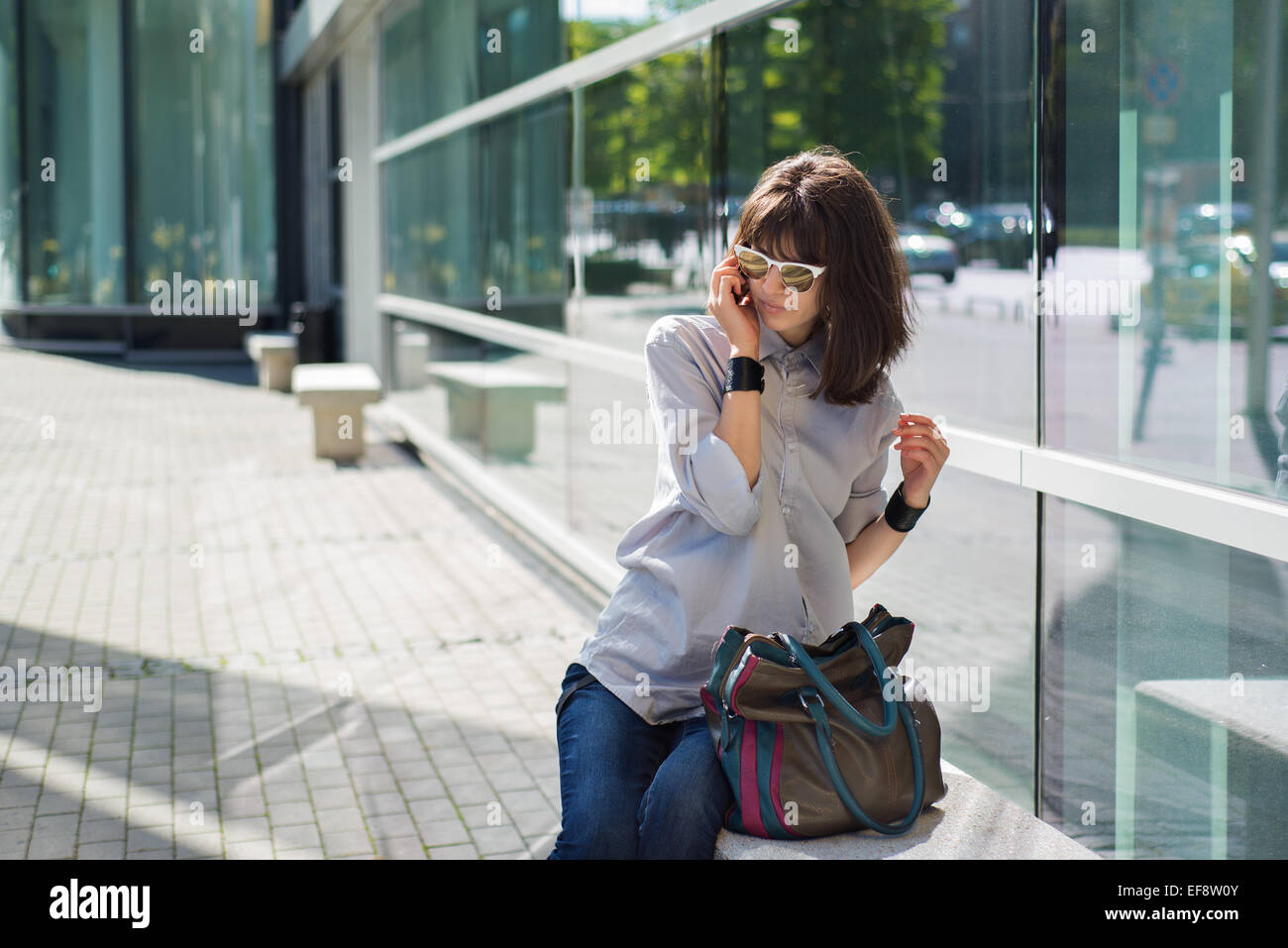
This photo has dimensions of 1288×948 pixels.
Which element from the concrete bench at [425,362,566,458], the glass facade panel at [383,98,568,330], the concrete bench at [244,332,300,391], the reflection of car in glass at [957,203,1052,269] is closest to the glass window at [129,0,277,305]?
the concrete bench at [244,332,300,391]

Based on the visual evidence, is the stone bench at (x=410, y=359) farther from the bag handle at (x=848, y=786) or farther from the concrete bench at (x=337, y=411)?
the bag handle at (x=848, y=786)

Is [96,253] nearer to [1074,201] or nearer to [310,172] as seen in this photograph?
[310,172]

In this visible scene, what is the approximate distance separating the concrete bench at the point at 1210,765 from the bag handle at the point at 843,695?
2.80 feet

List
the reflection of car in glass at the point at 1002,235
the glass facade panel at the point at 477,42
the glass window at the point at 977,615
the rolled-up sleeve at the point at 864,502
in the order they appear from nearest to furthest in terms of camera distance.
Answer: the rolled-up sleeve at the point at 864,502, the reflection of car in glass at the point at 1002,235, the glass window at the point at 977,615, the glass facade panel at the point at 477,42

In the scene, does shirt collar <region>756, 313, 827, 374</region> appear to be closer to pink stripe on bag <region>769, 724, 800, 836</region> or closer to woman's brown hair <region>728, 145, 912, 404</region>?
woman's brown hair <region>728, 145, 912, 404</region>

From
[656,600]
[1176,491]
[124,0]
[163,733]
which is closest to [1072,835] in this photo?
[1176,491]

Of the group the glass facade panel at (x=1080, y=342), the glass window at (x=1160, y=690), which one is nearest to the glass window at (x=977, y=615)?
the glass facade panel at (x=1080, y=342)

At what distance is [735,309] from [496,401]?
6546 millimetres

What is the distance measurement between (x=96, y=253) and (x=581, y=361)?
1644cm

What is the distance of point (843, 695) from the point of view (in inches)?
88.7

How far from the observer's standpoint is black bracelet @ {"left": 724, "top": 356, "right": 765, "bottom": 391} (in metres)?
2.48

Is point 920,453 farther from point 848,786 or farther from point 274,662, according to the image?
point 274,662

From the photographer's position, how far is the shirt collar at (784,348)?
2645mm

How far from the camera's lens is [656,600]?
260cm
